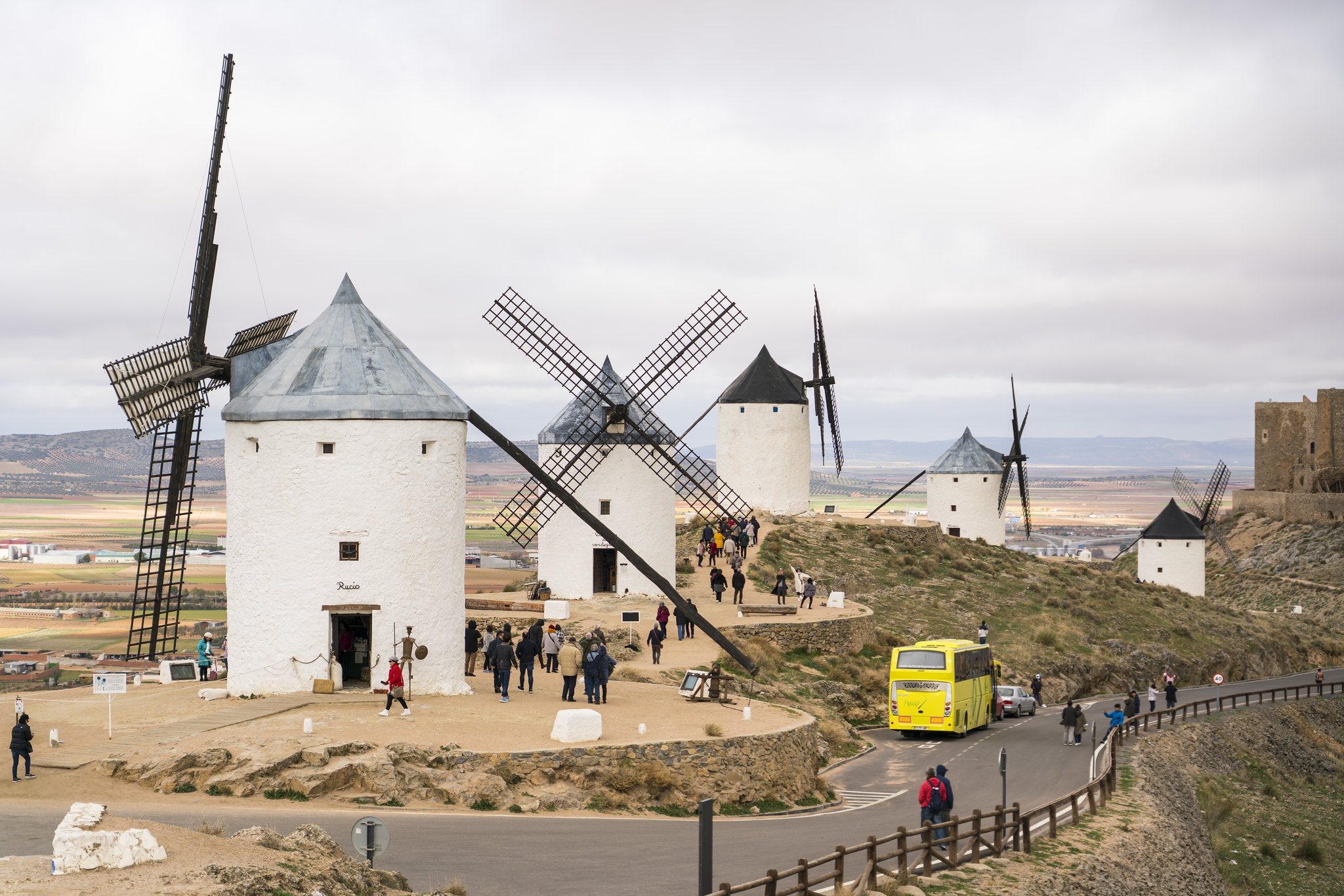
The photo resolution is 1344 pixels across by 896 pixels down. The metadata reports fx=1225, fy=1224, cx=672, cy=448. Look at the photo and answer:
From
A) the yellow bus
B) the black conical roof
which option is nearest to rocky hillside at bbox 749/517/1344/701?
the black conical roof

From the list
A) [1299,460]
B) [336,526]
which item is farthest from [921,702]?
[1299,460]

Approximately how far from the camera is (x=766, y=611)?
40.4m

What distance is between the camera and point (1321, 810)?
1585 inches

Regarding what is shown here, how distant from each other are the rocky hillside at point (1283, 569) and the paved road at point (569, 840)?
60053mm

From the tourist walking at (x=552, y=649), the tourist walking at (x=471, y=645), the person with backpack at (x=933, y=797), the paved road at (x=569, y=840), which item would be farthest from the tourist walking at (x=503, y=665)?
the person with backpack at (x=933, y=797)

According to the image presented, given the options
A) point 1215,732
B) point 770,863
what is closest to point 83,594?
point 1215,732

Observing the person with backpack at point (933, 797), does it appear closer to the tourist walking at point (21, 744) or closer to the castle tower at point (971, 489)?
the tourist walking at point (21, 744)

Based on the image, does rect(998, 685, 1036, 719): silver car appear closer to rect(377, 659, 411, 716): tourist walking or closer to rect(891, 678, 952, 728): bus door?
rect(891, 678, 952, 728): bus door

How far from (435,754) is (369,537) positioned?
252 inches

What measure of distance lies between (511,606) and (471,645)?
869 cm

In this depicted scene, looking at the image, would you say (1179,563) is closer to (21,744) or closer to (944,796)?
(944,796)

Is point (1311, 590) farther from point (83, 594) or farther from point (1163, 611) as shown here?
point (83, 594)

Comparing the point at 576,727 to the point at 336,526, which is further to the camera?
the point at 336,526

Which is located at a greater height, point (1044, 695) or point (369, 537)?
point (369, 537)
